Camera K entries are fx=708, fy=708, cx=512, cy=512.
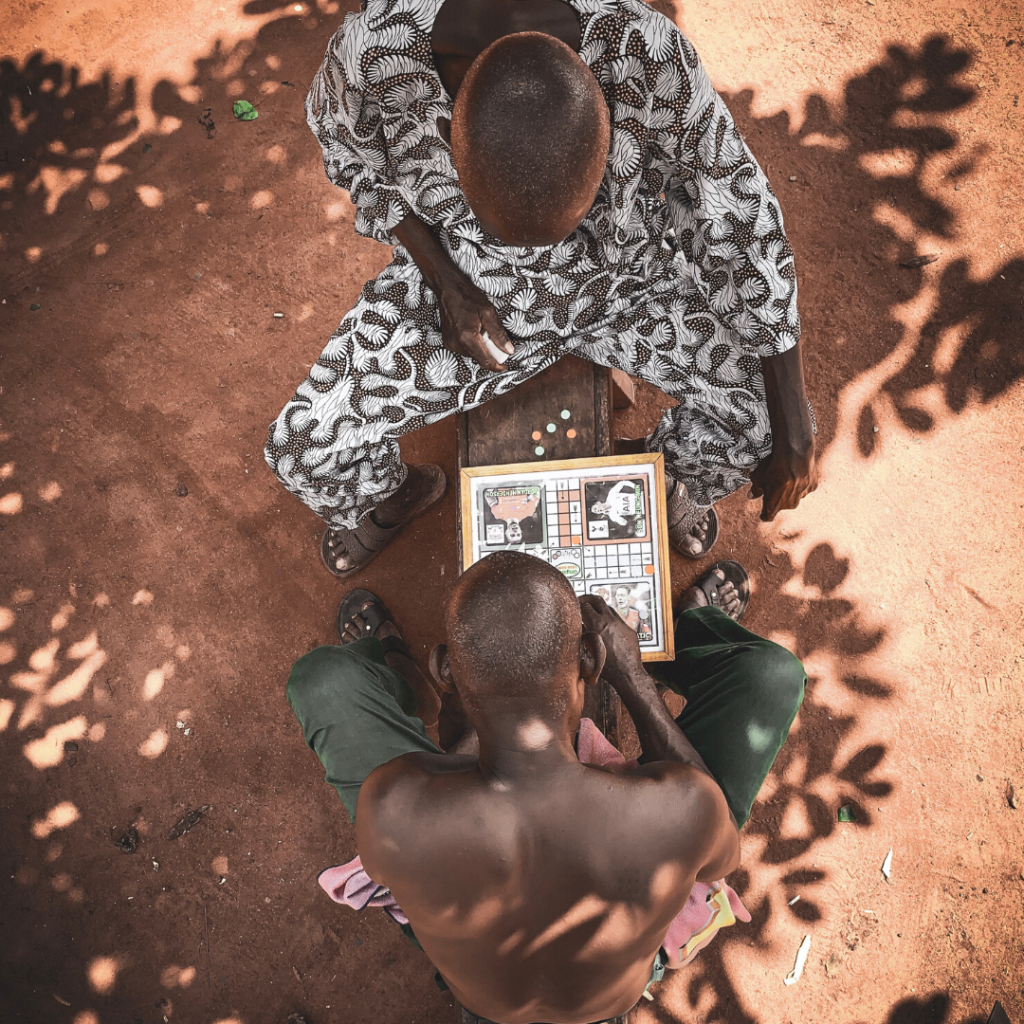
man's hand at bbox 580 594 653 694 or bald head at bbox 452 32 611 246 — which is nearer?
bald head at bbox 452 32 611 246

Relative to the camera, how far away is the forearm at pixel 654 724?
205 cm

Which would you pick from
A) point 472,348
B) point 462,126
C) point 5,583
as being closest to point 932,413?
point 472,348

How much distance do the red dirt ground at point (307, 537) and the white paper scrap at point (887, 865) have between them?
0.12 feet

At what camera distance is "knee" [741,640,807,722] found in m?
2.14

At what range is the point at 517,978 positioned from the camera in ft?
5.27

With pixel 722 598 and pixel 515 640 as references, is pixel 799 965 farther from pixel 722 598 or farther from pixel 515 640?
pixel 515 640

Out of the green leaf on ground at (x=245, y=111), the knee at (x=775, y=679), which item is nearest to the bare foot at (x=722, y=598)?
the knee at (x=775, y=679)

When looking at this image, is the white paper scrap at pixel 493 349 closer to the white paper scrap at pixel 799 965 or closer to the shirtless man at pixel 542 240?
the shirtless man at pixel 542 240

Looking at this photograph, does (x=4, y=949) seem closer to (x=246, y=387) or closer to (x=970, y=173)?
(x=246, y=387)

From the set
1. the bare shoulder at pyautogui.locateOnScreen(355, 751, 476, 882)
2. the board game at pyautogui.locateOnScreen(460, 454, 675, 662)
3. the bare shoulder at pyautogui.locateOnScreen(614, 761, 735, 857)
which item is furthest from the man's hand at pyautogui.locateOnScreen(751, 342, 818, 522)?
the bare shoulder at pyautogui.locateOnScreen(355, 751, 476, 882)

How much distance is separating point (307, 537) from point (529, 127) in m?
2.36

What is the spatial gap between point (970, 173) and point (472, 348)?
9.26 feet

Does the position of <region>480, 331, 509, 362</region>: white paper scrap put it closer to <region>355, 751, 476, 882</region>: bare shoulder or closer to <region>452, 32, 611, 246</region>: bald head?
<region>452, 32, 611, 246</region>: bald head

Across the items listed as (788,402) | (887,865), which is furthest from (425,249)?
(887,865)
